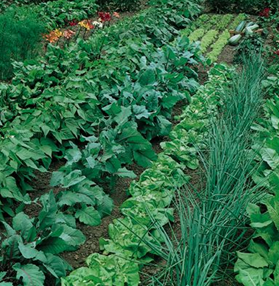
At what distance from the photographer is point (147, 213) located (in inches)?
129

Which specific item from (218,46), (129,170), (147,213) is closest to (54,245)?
(147,213)

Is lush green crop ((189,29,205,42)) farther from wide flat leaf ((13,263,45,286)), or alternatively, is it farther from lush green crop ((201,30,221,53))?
wide flat leaf ((13,263,45,286))

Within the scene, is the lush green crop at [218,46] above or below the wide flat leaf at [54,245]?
below

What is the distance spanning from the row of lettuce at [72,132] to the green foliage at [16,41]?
0.91 metres

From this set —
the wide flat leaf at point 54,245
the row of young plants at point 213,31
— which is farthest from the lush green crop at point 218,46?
the wide flat leaf at point 54,245

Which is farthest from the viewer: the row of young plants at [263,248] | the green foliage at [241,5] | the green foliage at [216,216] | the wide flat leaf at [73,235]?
the green foliage at [241,5]

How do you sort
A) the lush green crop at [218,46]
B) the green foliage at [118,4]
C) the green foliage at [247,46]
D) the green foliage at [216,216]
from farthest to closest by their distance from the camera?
1. the green foliage at [118,4]
2. the lush green crop at [218,46]
3. the green foliage at [247,46]
4. the green foliage at [216,216]

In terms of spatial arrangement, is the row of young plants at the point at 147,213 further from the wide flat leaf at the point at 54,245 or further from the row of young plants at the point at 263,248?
the row of young plants at the point at 263,248

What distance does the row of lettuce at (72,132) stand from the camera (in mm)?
2916

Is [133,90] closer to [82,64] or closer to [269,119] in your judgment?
[82,64]

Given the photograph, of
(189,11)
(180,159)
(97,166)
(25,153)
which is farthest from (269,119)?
(189,11)

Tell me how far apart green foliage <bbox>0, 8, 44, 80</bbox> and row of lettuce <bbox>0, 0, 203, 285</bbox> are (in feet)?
3.00

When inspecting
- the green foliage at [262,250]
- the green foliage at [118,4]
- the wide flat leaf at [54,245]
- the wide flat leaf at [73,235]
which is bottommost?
the green foliage at [118,4]

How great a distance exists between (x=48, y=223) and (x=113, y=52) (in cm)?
347
